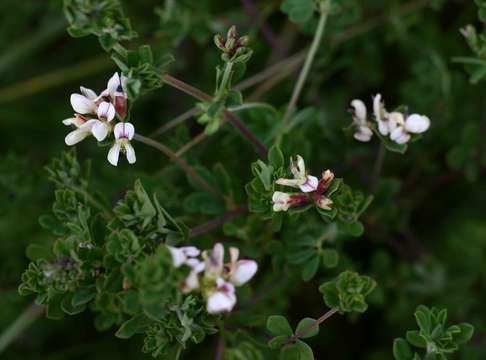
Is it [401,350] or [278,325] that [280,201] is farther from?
[401,350]

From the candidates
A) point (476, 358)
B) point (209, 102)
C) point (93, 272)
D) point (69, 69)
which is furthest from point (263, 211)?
point (69, 69)

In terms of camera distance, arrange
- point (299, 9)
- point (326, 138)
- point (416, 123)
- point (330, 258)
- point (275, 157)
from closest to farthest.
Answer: point (275, 157), point (416, 123), point (330, 258), point (299, 9), point (326, 138)

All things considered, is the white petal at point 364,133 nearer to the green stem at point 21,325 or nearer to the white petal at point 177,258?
the white petal at point 177,258

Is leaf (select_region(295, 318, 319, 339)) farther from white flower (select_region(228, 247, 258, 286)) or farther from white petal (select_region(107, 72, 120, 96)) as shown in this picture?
white petal (select_region(107, 72, 120, 96))

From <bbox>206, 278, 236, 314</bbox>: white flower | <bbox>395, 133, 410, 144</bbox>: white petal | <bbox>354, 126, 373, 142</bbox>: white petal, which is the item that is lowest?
<bbox>354, 126, 373, 142</bbox>: white petal

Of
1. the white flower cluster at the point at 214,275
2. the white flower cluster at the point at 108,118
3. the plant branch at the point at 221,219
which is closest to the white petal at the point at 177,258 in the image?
the white flower cluster at the point at 214,275

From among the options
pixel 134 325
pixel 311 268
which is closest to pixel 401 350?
pixel 311 268

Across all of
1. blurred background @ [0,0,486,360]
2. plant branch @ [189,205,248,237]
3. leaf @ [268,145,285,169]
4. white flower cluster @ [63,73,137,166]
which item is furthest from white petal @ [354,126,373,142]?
white flower cluster @ [63,73,137,166]
